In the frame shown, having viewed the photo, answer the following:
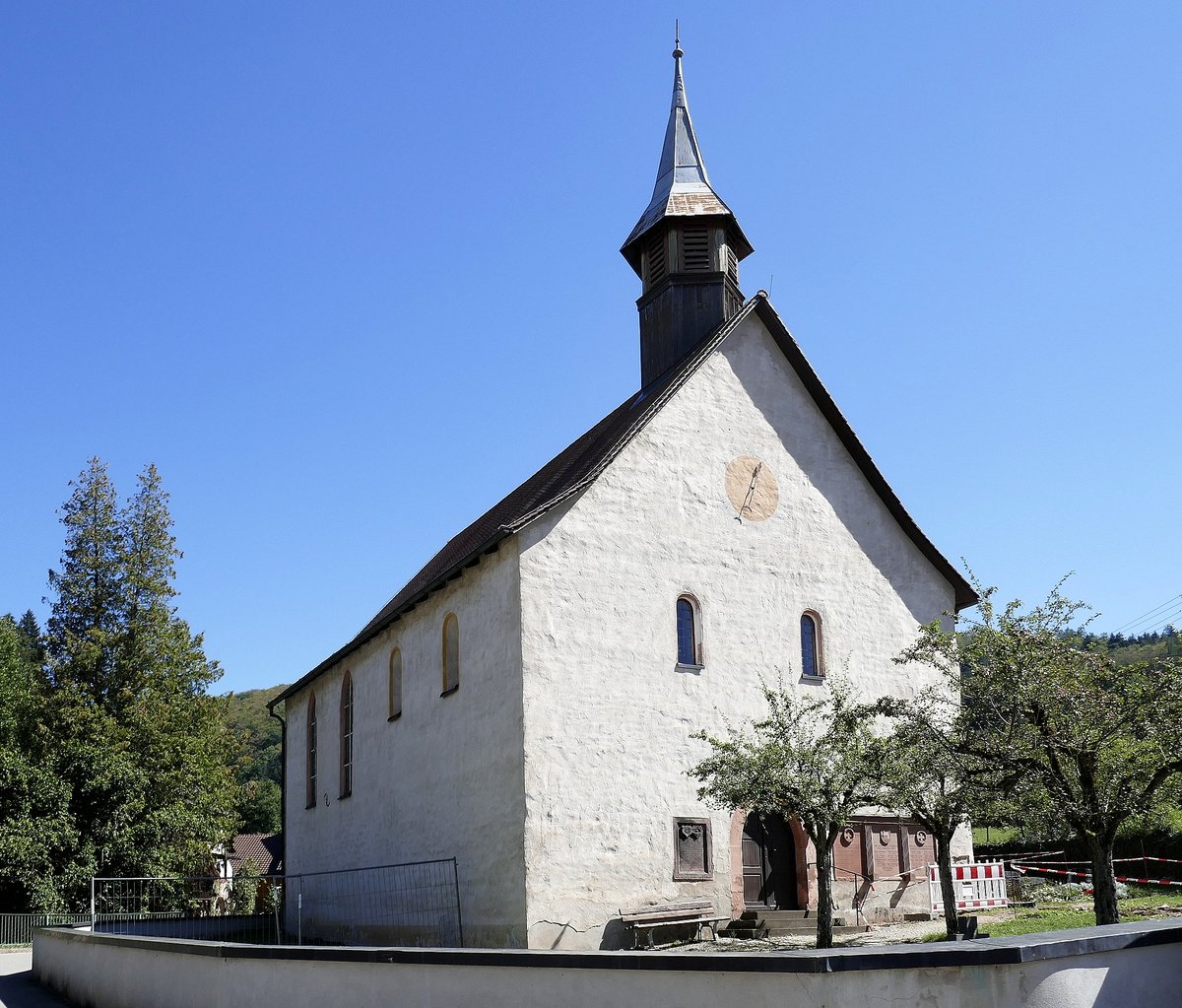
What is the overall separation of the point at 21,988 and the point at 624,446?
14359 millimetres

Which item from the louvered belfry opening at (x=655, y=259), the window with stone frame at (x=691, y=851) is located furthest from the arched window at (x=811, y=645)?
the louvered belfry opening at (x=655, y=259)

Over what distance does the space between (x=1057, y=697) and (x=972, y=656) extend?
1218 millimetres

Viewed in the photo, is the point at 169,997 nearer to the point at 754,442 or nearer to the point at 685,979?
the point at 685,979

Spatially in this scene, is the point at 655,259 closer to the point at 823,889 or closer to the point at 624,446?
the point at 624,446

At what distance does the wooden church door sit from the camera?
1942cm

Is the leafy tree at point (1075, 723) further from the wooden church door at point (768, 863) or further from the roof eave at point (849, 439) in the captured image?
the roof eave at point (849, 439)

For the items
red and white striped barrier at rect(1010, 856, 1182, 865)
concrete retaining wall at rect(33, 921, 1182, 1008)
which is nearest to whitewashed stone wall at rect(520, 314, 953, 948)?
concrete retaining wall at rect(33, 921, 1182, 1008)

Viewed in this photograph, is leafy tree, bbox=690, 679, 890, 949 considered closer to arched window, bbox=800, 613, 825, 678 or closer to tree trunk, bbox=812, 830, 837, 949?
tree trunk, bbox=812, 830, 837, 949

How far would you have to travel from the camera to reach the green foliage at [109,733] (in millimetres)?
35688

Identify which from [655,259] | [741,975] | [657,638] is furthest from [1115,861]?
[741,975]

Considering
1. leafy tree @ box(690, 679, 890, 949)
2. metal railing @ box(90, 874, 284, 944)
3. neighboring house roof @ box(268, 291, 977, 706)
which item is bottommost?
metal railing @ box(90, 874, 284, 944)

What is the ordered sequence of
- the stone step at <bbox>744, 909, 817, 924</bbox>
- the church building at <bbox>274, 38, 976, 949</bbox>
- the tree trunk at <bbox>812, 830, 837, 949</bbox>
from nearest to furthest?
the tree trunk at <bbox>812, 830, 837, 949</bbox> < the church building at <bbox>274, 38, 976, 949</bbox> < the stone step at <bbox>744, 909, 817, 924</bbox>

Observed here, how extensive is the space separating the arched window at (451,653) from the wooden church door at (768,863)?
557 centimetres

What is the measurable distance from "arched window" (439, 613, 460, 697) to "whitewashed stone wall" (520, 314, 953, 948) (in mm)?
3021
